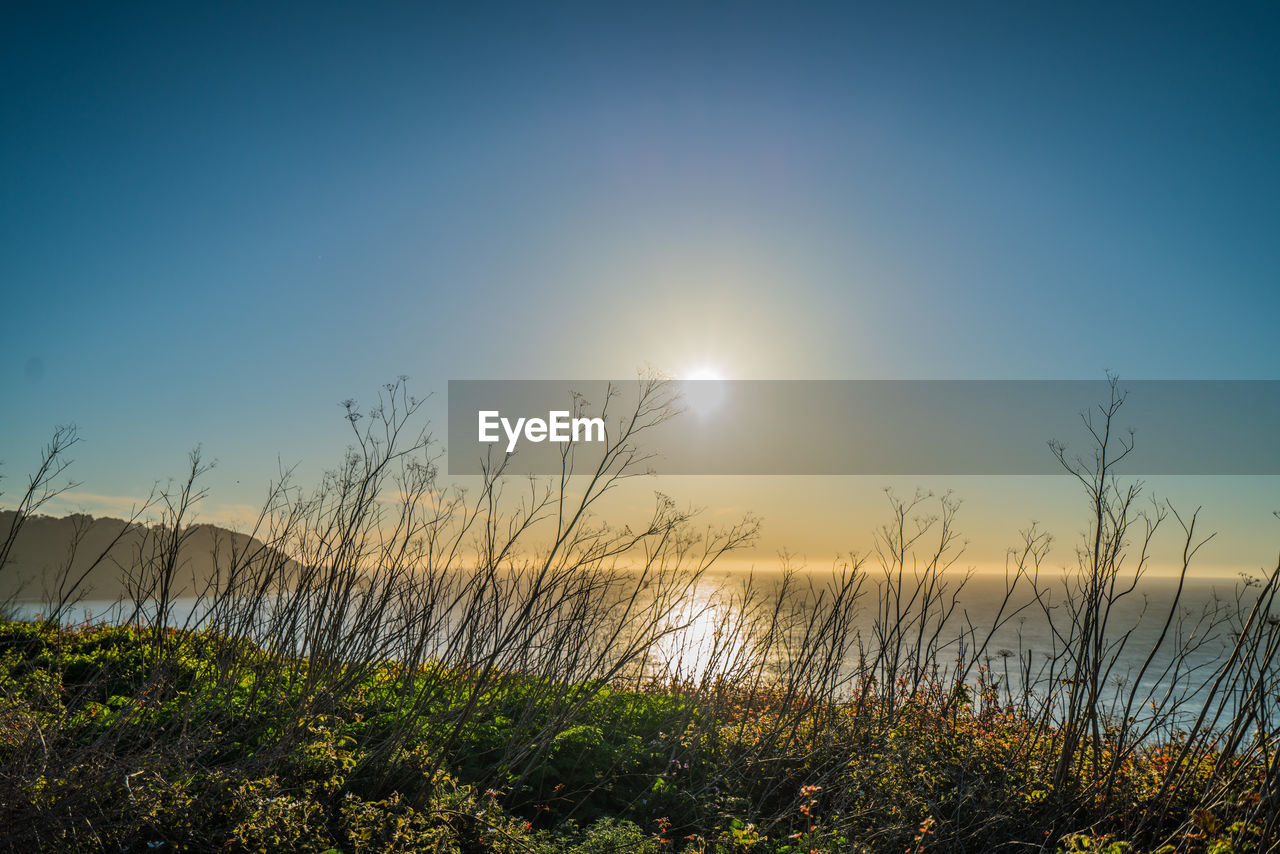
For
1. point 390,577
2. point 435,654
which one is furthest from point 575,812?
point 390,577

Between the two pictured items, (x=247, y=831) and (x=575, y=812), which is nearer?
(x=247, y=831)

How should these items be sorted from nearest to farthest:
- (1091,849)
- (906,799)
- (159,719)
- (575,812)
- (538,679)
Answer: (1091,849) → (906,799) → (159,719) → (575,812) → (538,679)

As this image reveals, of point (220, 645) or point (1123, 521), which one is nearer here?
point (1123, 521)

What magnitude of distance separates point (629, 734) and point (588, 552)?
185cm

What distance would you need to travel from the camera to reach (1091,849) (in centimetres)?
285

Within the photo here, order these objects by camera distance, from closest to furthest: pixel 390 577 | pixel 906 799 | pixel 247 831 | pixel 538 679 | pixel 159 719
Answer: pixel 247 831
pixel 906 799
pixel 159 719
pixel 390 577
pixel 538 679

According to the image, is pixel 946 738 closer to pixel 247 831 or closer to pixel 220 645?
pixel 247 831

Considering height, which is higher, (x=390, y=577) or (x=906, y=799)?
(x=390, y=577)

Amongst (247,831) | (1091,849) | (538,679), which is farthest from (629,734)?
(1091,849)

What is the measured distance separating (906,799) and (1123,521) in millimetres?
2380

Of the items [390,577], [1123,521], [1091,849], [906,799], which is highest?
[1123,521]

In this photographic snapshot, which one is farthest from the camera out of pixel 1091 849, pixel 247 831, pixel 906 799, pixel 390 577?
pixel 390 577

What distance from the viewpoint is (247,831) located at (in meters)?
3.11

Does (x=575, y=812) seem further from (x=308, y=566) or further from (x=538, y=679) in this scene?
(x=308, y=566)
